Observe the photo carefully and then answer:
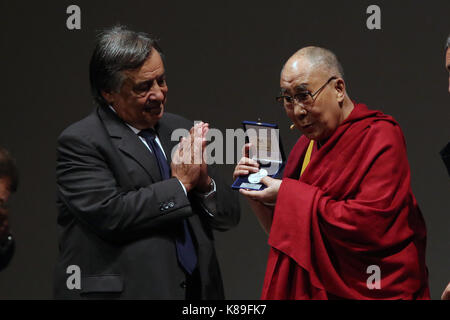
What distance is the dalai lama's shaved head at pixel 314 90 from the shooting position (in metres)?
2.75

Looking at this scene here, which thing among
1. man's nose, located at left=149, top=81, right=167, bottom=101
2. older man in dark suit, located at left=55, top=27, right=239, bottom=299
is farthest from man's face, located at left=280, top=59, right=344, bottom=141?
man's nose, located at left=149, top=81, right=167, bottom=101

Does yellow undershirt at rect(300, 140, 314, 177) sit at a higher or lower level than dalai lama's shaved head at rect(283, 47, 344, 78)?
lower

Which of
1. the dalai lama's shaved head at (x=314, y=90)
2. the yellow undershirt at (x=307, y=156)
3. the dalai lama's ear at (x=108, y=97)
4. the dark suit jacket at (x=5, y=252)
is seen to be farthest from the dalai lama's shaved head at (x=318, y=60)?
the dark suit jacket at (x=5, y=252)

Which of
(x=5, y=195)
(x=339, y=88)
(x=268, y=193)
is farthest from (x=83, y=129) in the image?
(x=339, y=88)

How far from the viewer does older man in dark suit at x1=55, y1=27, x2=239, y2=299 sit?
9.12ft

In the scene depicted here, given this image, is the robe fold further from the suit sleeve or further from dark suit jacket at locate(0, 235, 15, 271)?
dark suit jacket at locate(0, 235, 15, 271)

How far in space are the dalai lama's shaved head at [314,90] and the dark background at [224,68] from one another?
1.24 meters

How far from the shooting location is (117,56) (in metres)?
2.85

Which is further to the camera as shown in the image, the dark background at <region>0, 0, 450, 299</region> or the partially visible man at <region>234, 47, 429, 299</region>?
the dark background at <region>0, 0, 450, 299</region>

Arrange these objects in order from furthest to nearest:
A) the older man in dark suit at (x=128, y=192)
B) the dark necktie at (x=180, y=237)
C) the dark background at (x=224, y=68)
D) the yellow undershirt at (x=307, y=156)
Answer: the dark background at (x=224, y=68), the yellow undershirt at (x=307, y=156), the dark necktie at (x=180, y=237), the older man in dark suit at (x=128, y=192)

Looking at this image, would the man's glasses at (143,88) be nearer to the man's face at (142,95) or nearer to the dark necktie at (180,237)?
the man's face at (142,95)

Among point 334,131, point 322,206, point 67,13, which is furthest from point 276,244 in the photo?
point 67,13

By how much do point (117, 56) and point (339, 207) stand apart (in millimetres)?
1006

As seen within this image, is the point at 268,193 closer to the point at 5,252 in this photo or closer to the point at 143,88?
the point at 143,88
